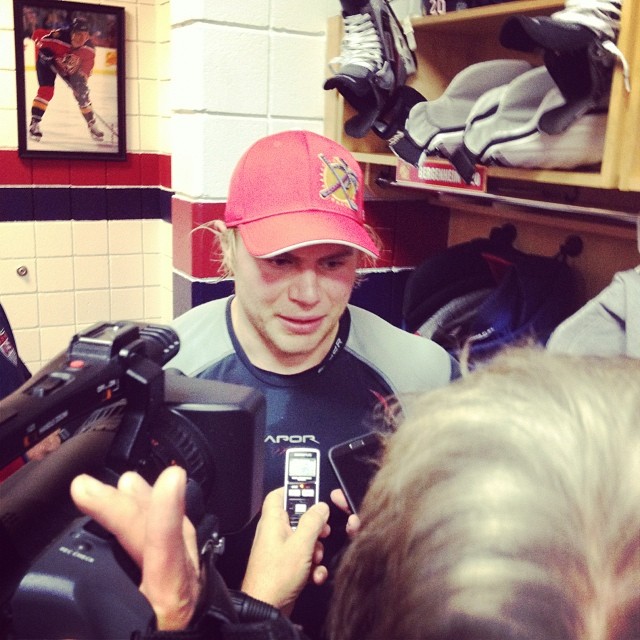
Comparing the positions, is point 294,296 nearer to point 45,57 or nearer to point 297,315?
point 297,315

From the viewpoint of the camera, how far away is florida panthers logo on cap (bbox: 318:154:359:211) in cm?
101

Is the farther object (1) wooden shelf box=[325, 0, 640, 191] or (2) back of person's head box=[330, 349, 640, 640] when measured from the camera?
(1) wooden shelf box=[325, 0, 640, 191]

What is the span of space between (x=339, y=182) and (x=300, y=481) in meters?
0.44

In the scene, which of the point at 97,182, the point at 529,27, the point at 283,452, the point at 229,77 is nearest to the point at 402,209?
the point at 229,77

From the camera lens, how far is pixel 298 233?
0.96 m

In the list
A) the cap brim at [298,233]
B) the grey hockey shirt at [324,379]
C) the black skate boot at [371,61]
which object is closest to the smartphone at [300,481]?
the grey hockey shirt at [324,379]

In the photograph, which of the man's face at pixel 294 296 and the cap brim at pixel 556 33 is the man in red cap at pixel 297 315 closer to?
the man's face at pixel 294 296

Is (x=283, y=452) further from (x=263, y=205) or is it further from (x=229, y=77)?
(x=229, y=77)

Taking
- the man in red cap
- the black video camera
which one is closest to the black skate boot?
the man in red cap

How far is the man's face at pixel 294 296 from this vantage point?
990 millimetres

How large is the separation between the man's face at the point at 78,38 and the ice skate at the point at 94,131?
261mm

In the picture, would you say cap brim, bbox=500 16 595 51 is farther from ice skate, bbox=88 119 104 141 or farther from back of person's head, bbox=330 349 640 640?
ice skate, bbox=88 119 104 141

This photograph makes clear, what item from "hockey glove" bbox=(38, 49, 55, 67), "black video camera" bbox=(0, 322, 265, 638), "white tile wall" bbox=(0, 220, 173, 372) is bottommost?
"white tile wall" bbox=(0, 220, 173, 372)

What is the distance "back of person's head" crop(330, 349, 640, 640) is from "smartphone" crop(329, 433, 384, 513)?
0.52m
